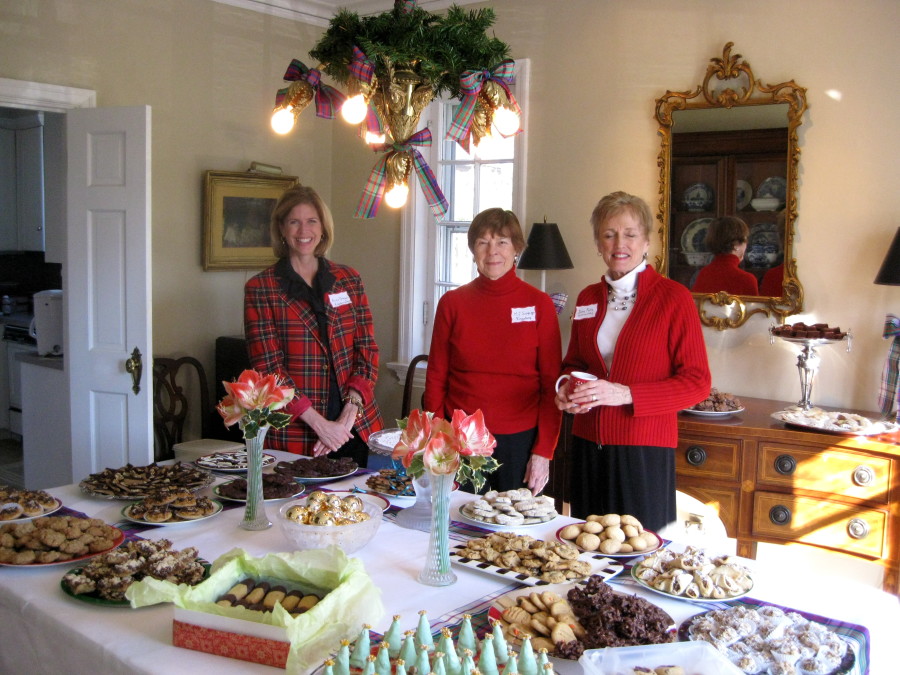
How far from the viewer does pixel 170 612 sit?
1.67 m

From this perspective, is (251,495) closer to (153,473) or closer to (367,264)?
(153,473)

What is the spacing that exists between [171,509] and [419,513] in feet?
2.09

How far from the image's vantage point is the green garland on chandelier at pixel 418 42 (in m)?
1.93

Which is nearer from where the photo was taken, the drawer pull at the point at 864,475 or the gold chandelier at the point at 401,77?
the gold chandelier at the point at 401,77

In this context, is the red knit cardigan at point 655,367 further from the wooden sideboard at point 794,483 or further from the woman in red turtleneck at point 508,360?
the wooden sideboard at point 794,483

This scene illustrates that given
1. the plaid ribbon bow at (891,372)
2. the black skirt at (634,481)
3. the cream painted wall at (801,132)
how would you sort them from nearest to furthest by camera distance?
the black skirt at (634,481) → the plaid ribbon bow at (891,372) → the cream painted wall at (801,132)

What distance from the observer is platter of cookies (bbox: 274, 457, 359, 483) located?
2.51 meters

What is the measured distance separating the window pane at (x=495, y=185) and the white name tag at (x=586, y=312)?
6.97 feet

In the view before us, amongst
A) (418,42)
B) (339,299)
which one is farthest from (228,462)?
(418,42)

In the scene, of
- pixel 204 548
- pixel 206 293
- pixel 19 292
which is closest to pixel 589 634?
pixel 204 548

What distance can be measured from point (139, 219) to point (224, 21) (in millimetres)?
1535

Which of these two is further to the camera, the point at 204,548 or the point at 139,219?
the point at 139,219

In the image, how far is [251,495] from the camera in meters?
2.13

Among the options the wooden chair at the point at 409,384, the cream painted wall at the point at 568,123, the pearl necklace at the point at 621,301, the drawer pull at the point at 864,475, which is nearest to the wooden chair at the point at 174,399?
the cream painted wall at the point at 568,123
